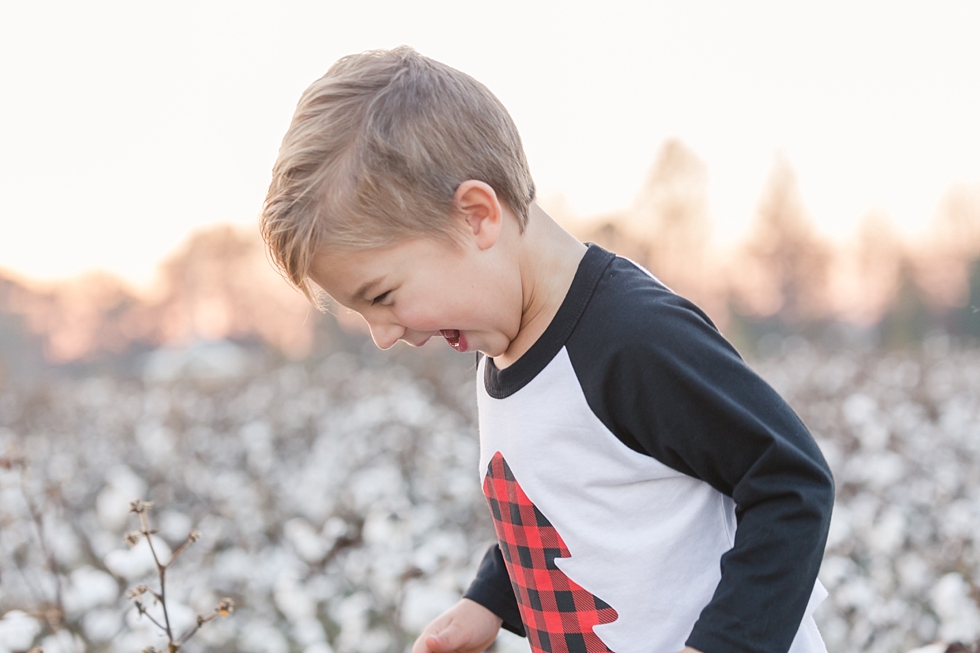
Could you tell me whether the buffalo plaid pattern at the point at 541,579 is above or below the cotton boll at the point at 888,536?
above

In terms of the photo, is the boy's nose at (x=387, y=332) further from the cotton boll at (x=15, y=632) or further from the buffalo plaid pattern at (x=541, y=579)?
the cotton boll at (x=15, y=632)

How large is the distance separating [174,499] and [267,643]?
2.01m

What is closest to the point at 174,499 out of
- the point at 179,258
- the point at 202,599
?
the point at 202,599

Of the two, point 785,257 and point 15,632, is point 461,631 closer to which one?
point 15,632

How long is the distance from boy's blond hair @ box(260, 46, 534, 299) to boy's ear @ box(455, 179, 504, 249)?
16 millimetres

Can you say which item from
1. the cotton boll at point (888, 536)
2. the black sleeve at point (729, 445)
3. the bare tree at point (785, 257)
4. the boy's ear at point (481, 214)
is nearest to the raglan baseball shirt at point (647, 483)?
the black sleeve at point (729, 445)

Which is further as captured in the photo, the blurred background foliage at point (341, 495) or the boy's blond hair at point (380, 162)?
the blurred background foliage at point (341, 495)

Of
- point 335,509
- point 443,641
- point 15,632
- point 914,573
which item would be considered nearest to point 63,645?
point 15,632

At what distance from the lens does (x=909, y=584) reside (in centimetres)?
281

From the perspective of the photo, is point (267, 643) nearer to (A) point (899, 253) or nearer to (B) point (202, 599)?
(B) point (202, 599)

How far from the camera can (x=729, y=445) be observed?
933 millimetres

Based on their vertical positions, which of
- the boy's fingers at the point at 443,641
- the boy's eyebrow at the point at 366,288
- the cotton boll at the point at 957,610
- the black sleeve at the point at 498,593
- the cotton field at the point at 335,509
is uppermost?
the boy's eyebrow at the point at 366,288

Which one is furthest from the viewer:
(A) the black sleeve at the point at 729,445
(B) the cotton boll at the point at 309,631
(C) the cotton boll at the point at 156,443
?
(C) the cotton boll at the point at 156,443

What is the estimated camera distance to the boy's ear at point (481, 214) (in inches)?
39.8
